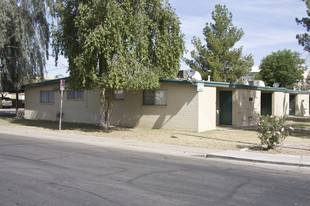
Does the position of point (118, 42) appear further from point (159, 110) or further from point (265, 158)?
point (265, 158)

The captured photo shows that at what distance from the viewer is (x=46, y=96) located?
24859mm

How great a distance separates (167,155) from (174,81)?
719cm

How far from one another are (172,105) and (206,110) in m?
1.94

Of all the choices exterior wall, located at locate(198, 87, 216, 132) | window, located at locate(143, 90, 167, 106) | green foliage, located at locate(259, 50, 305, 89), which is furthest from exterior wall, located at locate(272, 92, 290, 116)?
green foliage, located at locate(259, 50, 305, 89)

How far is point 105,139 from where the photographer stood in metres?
14.0

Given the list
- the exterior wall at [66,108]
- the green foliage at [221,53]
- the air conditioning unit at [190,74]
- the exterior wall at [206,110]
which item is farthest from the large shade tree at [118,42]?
the green foliage at [221,53]

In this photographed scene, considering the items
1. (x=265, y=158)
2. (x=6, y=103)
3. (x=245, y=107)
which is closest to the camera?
(x=265, y=158)

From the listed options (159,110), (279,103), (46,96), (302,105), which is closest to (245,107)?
(159,110)

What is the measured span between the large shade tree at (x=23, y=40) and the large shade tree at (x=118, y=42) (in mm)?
7946

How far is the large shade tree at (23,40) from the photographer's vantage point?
72.7 ft

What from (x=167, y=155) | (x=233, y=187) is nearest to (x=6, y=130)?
(x=167, y=155)

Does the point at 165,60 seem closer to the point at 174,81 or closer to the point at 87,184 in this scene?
the point at 174,81

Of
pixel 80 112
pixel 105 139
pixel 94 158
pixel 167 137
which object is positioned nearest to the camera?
pixel 94 158

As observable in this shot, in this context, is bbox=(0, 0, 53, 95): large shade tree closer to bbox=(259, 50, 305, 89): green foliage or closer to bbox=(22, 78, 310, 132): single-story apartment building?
bbox=(22, 78, 310, 132): single-story apartment building
